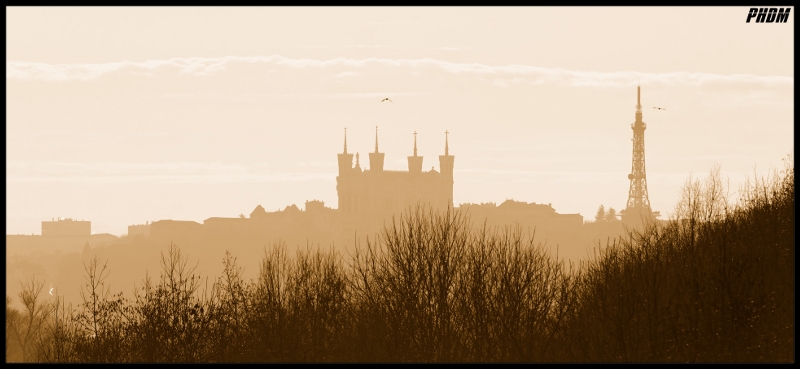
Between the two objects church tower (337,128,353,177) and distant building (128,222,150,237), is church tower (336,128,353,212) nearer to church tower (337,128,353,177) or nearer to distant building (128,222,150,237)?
church tower (337,128,353,177)

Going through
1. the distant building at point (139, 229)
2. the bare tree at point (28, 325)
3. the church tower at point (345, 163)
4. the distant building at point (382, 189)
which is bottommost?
the bare tree at point (28, 325)

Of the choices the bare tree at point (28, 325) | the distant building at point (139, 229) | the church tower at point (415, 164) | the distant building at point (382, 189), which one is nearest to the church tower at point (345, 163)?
the distant building at point (382, 189)

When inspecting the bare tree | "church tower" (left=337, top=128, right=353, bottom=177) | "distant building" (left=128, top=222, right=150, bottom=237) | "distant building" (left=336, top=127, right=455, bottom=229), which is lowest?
the bare tree

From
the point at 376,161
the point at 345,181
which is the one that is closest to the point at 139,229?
the point at 345,181

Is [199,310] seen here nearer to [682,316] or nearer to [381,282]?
[381,282]

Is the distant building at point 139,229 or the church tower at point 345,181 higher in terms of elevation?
the church tower at point 345,181

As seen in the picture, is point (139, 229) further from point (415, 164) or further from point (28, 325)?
point (28, 325)

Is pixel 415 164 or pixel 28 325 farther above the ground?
pixel 415 164

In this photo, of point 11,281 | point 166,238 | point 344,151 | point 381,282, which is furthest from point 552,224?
point 381,282

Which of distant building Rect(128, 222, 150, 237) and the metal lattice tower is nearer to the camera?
the metal lattice tower

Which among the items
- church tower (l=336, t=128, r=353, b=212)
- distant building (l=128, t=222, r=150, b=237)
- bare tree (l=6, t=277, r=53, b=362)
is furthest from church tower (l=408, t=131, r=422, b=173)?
bare tree (l=6, t=277, r=53, b=362)

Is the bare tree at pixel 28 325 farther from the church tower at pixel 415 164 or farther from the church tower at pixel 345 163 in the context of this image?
the church tower at pixel 415 164

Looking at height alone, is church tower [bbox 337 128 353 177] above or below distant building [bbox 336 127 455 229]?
above

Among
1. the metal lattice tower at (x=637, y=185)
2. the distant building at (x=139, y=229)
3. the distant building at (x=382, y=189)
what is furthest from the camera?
the distant building at (x=139, y=229)
